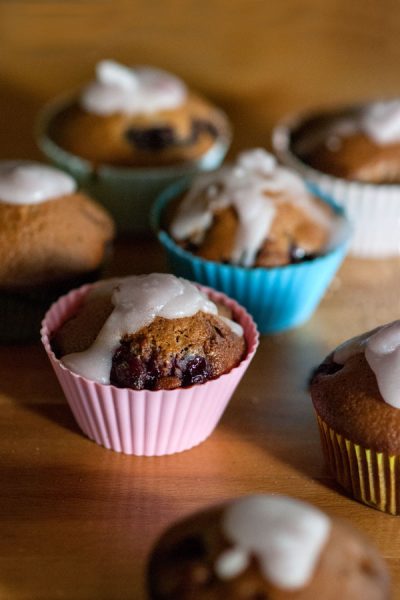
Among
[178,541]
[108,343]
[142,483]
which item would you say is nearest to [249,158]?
[108,343]

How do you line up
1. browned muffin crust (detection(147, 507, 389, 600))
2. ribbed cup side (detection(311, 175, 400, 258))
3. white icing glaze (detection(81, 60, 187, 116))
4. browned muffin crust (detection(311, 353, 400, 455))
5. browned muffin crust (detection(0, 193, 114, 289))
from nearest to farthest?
browned muffin crust (detection(147, 507, 389, 600)), browned muffin crust (detection(311, 353, 400, 455)), browned muffin crust (detection(0, 193, 114, 289)), ribbed cup side (detection(311, 175, 400, 258)), white icing glaze (detection(81, 60, 187, 116))

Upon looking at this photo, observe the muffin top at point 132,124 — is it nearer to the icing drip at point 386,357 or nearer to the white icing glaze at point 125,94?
the white icing glaze at point 125,94

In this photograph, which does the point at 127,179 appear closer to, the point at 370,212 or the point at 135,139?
the point at 135,139

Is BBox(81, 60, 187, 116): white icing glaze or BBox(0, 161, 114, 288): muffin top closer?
BBox(0, 161, 114, 288): muffin top

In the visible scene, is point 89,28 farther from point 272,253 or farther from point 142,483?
point 142,483

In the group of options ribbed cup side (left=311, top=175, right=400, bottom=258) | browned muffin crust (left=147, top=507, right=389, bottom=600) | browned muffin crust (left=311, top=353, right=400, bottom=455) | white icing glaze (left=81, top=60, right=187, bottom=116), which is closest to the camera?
browned muffin crust (left=147, top=507, right=389, bottom=600)

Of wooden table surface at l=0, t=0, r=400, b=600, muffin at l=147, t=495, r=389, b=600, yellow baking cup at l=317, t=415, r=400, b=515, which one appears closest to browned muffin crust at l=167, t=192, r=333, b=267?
wooden table surface at l=0, t=0, r=400, b=600

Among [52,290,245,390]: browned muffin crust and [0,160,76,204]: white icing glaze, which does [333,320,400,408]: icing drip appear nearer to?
[52,290,245,390]: browned muffin crust
